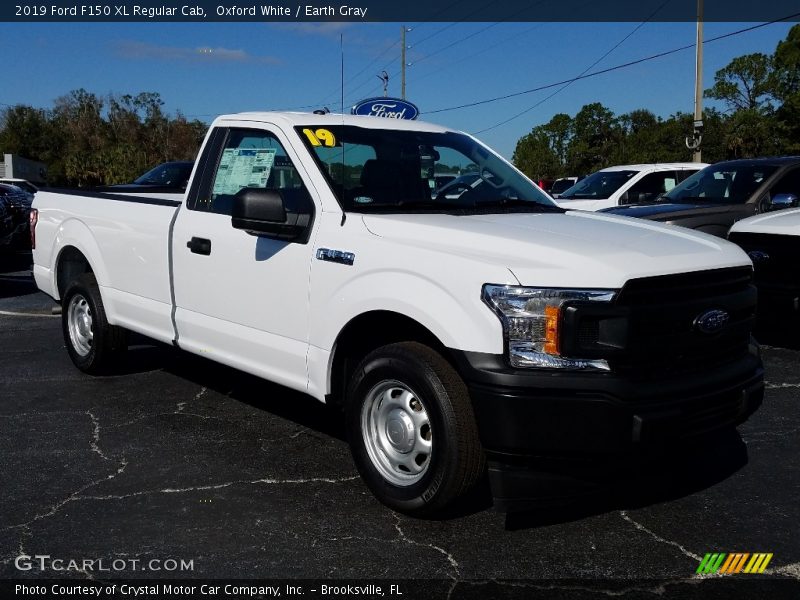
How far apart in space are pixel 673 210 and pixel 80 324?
6.06 m

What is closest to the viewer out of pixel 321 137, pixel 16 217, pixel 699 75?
pixel 321 137

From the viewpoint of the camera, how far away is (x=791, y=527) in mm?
3986

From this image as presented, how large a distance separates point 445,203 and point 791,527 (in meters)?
2.37

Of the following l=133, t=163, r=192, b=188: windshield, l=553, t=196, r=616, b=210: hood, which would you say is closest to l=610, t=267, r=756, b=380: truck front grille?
l=553, t=196, r=616, b=210: hood

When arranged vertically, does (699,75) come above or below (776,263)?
above

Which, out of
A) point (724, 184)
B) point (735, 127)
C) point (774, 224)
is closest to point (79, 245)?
point (774, 224)

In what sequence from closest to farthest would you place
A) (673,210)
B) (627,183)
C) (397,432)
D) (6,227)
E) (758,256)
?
1. (397,432)
2. (758,256)
3. (673,210)
4. (627,183)
5. (6,227)

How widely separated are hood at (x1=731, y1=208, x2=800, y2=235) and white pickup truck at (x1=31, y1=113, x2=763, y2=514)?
3007mm

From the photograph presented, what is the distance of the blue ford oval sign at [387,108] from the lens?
9383 mm

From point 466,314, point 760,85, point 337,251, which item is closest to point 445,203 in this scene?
point 337,251

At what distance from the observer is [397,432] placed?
4059mm

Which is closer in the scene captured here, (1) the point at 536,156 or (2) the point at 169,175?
(2) the point at 169,175

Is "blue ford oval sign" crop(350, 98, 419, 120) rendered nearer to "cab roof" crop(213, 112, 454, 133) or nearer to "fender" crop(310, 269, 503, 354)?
"cab roof" crop(213, 112, 454, 133)

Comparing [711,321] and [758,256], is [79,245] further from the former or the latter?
[758,256]
